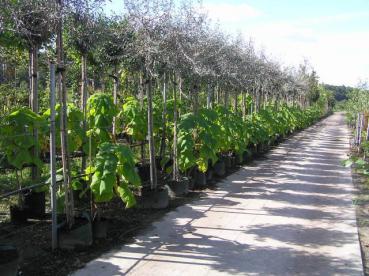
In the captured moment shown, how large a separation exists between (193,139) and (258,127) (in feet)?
18.5

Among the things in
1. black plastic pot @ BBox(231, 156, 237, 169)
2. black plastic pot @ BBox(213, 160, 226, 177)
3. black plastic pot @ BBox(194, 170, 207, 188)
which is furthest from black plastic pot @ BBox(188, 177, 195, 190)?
black plastic pot @ BBox(231, 156, 237, 169)

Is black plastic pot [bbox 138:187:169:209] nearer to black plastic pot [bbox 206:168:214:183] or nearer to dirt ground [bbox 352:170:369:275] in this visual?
black plastic pot [bbox 206:168:214:183]

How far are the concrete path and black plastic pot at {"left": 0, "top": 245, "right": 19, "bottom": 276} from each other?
727 mm

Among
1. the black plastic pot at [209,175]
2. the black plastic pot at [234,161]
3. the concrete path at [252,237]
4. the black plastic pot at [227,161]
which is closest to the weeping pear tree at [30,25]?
the concrete path at [252,237]

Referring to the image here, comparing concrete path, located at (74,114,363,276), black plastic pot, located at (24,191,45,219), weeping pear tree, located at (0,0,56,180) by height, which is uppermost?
weeping pear tree, located at (0,0,56,180)

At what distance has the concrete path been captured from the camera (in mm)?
5023

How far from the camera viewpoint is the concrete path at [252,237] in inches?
198

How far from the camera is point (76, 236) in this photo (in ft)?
17.0

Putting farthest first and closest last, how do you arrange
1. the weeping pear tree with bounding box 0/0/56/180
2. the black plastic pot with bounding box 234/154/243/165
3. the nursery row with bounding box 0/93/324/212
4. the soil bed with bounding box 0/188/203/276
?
1. the black plastic pot with bounding box 234/154/243/165
2. the nursery row with bounding box 0/93/324/212
3. the soil bed with bounding box 0/188/203/276
4. the weeping pear tree with bounding box 0/0/56/180

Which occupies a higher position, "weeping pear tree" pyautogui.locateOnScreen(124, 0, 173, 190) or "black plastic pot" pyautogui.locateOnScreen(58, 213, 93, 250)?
"weeping pear tree" pyautogui.locateOnScreen(124, 0, 173, 190)

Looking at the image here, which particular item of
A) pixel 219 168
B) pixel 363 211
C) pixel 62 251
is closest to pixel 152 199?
pixel 62 251

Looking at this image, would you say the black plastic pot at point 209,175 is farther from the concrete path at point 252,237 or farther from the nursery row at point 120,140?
the concrete path at point 252,237

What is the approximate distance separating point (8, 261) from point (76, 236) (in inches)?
45.4

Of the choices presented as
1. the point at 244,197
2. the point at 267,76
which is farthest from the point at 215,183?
the point at 267,76
